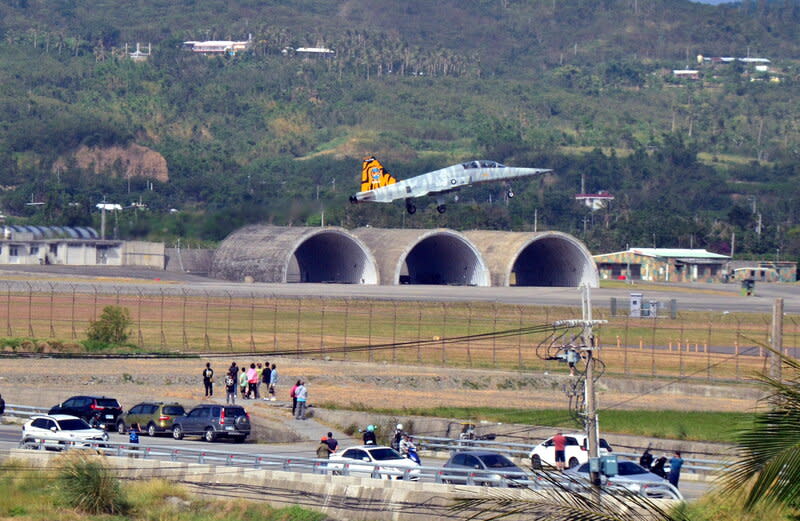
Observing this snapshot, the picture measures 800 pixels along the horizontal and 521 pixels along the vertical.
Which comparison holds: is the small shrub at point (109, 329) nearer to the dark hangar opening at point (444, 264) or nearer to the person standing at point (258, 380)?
the person standing at point (258, 380)

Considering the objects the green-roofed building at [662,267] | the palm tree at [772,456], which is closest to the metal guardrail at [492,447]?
the palm tree at [772,456]

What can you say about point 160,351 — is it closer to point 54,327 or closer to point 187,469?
point 54,327

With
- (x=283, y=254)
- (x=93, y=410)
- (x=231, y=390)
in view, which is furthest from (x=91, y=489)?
(x=283, y=254)

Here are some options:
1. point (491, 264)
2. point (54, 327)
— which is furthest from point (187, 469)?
point (491, 264)

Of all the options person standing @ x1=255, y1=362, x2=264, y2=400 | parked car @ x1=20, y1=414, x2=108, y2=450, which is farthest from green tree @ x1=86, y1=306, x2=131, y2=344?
parked car @ x1=20, y1=414, x2=108, y2=450

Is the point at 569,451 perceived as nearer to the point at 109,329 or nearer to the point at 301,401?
the point at 301,401

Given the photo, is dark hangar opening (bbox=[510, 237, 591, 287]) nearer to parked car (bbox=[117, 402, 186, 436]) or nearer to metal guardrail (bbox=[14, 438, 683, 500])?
parked car (bbox=[117, 402, 186, 436])
